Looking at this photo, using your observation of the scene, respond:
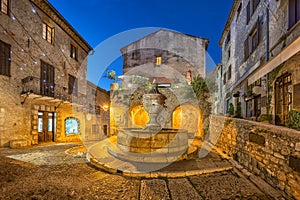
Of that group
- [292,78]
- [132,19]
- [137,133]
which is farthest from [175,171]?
[132,19]

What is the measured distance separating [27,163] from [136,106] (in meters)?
10.4

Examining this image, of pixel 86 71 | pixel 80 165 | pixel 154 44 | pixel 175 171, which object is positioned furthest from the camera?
pixel 154 44

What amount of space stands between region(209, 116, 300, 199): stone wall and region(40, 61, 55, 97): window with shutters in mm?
11391

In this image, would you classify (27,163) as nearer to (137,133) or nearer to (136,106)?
(137,133)

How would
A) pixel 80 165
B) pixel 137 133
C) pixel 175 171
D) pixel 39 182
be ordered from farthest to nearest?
1. pixel 137 133
2. pixel 80 165
3. pixel 175 171
4. pixel 39 182

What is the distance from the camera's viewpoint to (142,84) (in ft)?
51.0

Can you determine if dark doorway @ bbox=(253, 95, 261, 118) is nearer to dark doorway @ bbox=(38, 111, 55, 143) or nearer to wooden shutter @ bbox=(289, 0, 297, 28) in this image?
wooden shutter @ bbox=(289, 0, 297, 28)

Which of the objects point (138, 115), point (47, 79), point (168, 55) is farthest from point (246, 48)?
point (47, 79)

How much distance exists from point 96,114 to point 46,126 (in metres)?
6.11

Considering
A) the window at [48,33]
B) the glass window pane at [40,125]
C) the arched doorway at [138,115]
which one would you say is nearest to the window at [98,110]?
the arched doorway at [138,115]

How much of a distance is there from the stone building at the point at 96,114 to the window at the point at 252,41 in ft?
46.7

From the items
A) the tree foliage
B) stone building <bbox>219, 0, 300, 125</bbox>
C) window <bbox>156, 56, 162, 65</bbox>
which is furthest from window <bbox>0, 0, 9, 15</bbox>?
window <bbox>156, 56, 162, 65</bbox>

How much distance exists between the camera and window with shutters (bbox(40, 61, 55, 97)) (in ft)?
35.0

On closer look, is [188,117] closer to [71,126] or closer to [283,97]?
[283,97]
